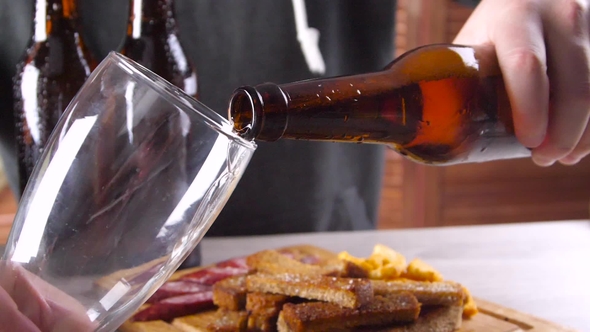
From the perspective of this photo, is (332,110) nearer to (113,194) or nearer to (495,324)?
(113,194)

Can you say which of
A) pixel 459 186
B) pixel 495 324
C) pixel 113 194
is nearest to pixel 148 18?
pixel 113 194

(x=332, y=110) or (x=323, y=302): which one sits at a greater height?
(x=332, y=110)

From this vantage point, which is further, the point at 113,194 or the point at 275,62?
the point at 275,62

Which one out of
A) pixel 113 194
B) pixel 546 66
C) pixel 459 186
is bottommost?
pixel 459 186

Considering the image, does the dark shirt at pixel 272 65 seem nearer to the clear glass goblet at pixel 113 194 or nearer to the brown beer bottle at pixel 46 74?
the brown beer bottle at pixel 46 74

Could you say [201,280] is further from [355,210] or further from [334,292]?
[355,210]

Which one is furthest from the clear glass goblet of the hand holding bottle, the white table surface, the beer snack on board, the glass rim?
the white table surface

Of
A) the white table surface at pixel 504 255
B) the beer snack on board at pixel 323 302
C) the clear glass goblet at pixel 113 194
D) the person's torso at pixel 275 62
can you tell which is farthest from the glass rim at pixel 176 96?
the person's torso at pixel 275 62

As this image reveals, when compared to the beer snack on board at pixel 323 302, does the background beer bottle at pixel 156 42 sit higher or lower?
higher
